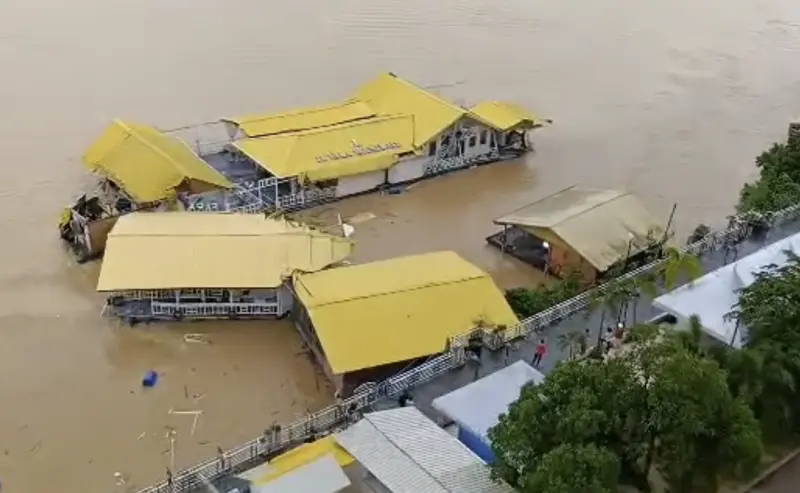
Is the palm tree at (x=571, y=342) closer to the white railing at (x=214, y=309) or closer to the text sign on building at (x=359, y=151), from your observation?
the white railing at (x=214, y=309)

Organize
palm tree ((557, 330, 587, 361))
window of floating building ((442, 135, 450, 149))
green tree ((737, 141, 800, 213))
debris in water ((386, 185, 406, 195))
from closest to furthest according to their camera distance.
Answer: palm tree ((557, 330, 587, 361)) → green tree ((737, 141, 800, 213)) → debris in water ((386, 185, 406, 195)) → window of floating building ((442, 135, 450, 149))

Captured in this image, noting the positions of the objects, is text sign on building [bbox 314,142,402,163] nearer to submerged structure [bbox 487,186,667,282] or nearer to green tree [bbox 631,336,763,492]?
submerged structure [bbox 487,186,667,282]

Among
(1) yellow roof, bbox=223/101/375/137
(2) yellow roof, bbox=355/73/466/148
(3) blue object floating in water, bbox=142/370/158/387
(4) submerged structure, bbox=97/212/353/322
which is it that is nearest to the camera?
(3) blue object floating in water, bbox=142/370/158/387

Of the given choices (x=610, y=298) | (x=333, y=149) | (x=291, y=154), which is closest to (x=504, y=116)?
(x=333, y=149)

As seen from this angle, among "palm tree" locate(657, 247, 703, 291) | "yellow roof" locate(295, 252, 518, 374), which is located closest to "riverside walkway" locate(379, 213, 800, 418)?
"palm tree" locate(657, 247, 703, 291)

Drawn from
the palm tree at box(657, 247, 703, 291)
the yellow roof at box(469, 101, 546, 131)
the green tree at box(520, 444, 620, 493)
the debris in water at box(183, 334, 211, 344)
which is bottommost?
the debris in water at box(183, 334, 211, 344)

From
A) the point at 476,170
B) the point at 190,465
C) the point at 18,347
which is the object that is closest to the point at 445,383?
the point at 190,465

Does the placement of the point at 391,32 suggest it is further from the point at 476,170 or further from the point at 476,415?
the point at 476,415

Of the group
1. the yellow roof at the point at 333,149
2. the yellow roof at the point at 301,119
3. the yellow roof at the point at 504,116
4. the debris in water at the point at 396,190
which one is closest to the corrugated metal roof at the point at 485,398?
the yellow roof at the point at 333,149
